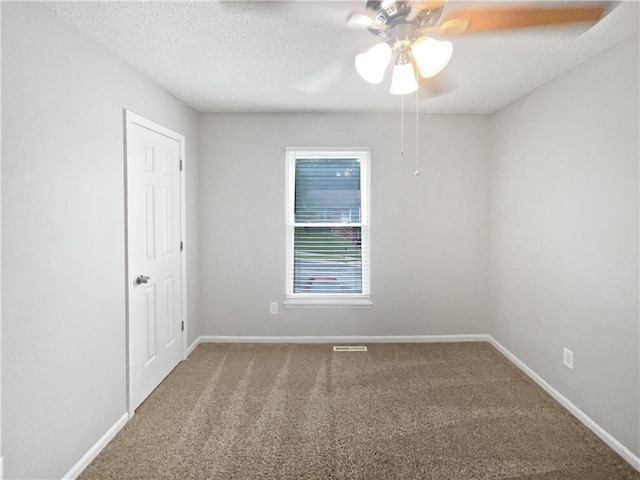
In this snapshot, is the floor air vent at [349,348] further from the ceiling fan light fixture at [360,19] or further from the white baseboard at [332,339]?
the ceiling fan light fixture at [360,19]

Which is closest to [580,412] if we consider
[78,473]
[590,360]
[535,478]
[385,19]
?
[590,360]

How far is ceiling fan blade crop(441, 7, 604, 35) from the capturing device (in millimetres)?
1740

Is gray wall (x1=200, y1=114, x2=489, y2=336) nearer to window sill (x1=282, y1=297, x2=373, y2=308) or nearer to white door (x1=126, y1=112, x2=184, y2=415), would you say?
A: window sill (x1=282, y1=297, x2=373, y2=308)

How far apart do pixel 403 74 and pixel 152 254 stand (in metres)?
2.26

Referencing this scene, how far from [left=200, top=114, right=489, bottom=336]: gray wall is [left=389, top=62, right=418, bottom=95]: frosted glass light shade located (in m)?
1.95

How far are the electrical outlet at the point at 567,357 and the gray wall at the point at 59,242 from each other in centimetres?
317

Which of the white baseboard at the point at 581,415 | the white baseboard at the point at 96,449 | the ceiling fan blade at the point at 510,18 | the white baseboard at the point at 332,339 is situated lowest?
the white baseboard at the point at 96,449

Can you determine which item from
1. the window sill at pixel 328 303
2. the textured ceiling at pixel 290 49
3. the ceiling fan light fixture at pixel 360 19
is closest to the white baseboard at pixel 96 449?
the window sill at pixel 328 303

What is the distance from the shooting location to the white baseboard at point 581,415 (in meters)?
2.05

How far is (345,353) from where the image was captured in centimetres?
357

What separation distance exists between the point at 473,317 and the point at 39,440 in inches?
148

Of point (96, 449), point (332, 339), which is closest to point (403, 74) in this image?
point (96, 449)

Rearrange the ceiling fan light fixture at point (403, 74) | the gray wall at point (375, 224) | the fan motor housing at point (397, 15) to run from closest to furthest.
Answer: the fan motor housing at point (397, 15)
the ceiling fan light fixture at point (403, 74)
the gray wall at point (375, 224)

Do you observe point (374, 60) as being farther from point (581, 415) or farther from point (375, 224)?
point (581, 415)
